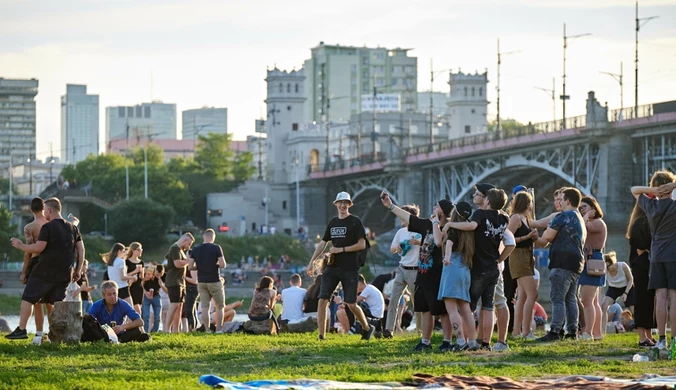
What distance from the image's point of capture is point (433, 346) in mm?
Result: 16672

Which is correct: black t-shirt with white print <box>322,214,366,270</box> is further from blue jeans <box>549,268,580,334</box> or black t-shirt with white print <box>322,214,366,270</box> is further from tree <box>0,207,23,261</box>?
tree <box>0,207,23,261</box>

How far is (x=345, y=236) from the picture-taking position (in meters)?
18.2

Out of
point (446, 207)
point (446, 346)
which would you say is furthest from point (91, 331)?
point (446, 207)

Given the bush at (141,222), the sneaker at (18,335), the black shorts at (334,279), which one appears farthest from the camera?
the bush at (141,222)

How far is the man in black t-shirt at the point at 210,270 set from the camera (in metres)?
21.5

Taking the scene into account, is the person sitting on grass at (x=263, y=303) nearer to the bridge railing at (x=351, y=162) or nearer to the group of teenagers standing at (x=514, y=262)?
the group of teenagers standing at (x=514, y=262)

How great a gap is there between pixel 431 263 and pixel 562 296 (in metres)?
1.78

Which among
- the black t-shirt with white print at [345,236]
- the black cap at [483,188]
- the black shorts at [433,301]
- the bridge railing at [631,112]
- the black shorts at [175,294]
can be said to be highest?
the bridge railing at [631,112]

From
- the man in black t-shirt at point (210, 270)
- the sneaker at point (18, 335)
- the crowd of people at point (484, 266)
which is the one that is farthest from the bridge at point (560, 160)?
the sneaker at point (18, 335)

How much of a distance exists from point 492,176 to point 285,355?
59.6m

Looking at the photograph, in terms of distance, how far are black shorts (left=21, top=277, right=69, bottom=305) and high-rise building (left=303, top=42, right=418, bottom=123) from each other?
155209 millimetres

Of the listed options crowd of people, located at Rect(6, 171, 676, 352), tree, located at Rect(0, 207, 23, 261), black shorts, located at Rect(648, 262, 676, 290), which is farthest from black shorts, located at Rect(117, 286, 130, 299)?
tree, located at Rect(0, 207, 23, 261)

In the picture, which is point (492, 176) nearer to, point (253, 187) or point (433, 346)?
point (253, 187)

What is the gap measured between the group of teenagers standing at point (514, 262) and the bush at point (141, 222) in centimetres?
7541
